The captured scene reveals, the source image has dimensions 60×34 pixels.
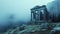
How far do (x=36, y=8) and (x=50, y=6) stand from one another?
104 inches

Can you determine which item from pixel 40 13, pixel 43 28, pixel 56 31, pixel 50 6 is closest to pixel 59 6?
A: pixel 50 6

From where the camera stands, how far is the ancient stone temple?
55.9 ft

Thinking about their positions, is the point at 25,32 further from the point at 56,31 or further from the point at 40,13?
the point at 40,13

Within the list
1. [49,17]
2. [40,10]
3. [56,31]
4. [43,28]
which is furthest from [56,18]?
[56,31]

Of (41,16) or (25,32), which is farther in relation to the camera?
(41,16)

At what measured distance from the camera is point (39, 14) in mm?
17578

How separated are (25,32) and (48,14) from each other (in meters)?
5.55

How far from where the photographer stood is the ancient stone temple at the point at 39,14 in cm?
1705

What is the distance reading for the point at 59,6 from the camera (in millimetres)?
18234

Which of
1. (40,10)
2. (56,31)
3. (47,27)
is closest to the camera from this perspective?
(56,31)

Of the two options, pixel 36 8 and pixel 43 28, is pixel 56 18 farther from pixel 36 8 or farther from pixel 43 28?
pixel 43 28

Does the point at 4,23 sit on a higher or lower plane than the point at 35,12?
lower

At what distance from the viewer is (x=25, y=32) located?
13.1 meters

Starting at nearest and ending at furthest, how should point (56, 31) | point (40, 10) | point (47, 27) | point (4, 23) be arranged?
1. point (56, 31)
2. point (47, 27)
3. point (40, 10)
4. point (4, 23)
